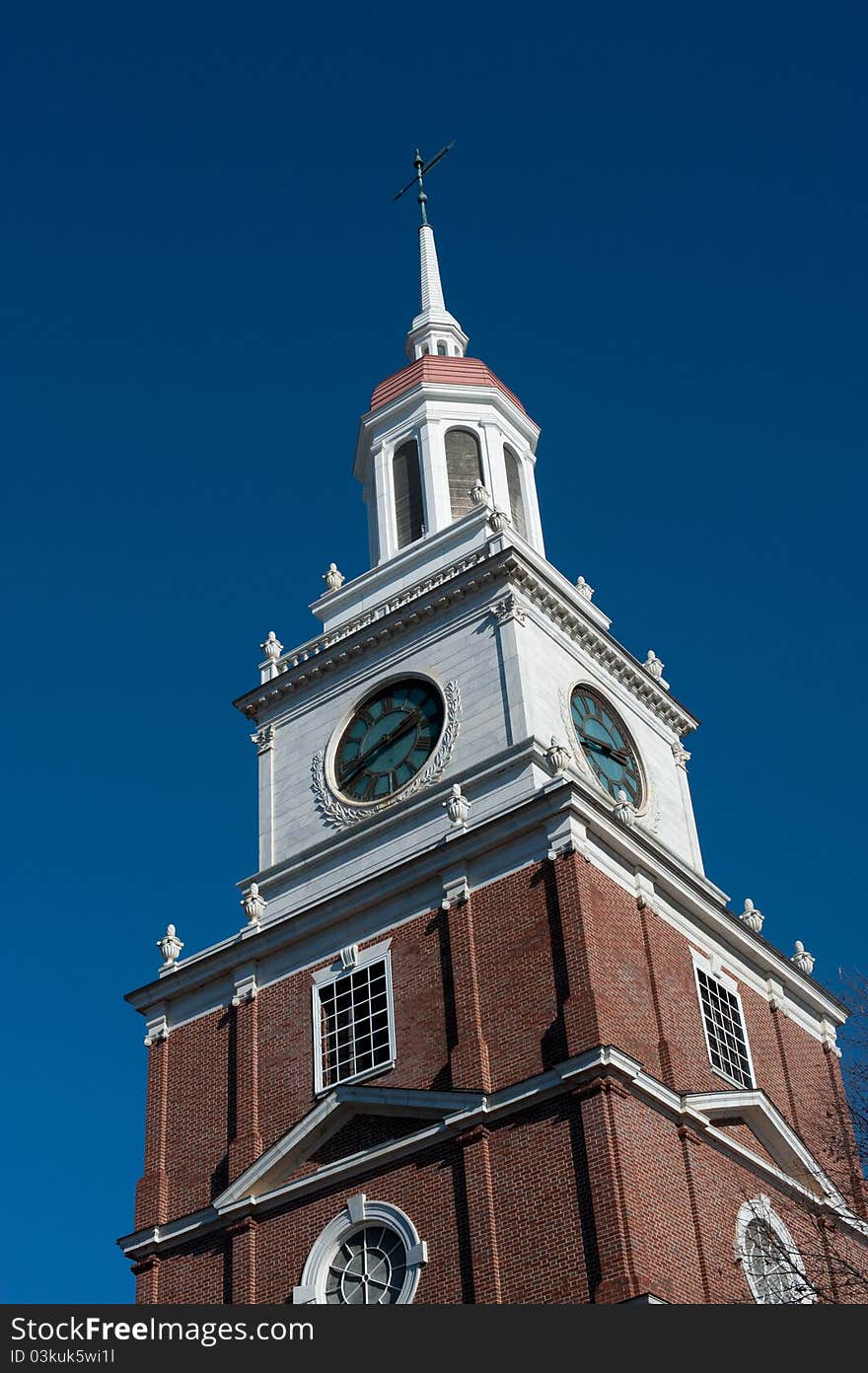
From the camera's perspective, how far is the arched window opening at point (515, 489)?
47000 millimetres

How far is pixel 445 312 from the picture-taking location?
174ft

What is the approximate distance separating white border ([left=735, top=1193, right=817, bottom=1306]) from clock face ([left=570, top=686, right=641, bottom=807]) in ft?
27.9

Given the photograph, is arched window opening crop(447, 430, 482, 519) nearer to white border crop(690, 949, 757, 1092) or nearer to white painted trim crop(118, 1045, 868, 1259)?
white border crop(690, 949, 757, 1092)

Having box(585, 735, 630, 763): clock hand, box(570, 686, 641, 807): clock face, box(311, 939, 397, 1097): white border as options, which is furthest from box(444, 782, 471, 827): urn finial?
box(585, 735, 630, 763): clock hand

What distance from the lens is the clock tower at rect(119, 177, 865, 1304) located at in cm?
3222

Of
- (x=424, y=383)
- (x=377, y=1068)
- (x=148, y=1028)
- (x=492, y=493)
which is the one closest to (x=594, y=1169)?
(x=377, y=1068)

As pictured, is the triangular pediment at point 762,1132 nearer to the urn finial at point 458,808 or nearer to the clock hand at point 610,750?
the urn finial at point 458,808

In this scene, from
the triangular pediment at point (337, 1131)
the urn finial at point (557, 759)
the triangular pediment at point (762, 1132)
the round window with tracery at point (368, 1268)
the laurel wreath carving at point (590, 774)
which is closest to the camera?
the round window with tracery at point (368, 1268)

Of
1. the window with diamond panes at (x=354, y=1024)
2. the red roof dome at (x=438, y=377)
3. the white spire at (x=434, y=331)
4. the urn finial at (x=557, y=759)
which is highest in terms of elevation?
the white spire at (x=434, y=331)

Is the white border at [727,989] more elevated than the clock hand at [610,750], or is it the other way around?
the clock hand at [610,750]

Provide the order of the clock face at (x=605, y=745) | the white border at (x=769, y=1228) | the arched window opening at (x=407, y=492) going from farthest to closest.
Answer: the arched window opening at (x=407, y=492), the clock face at (x=605, y=745), the white border at (x=769, y=1228)

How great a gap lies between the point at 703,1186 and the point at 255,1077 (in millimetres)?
8685

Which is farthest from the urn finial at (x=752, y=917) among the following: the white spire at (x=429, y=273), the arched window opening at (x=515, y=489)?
the white spire at (x=429, y=273)

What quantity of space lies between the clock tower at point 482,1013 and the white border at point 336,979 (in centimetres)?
5
